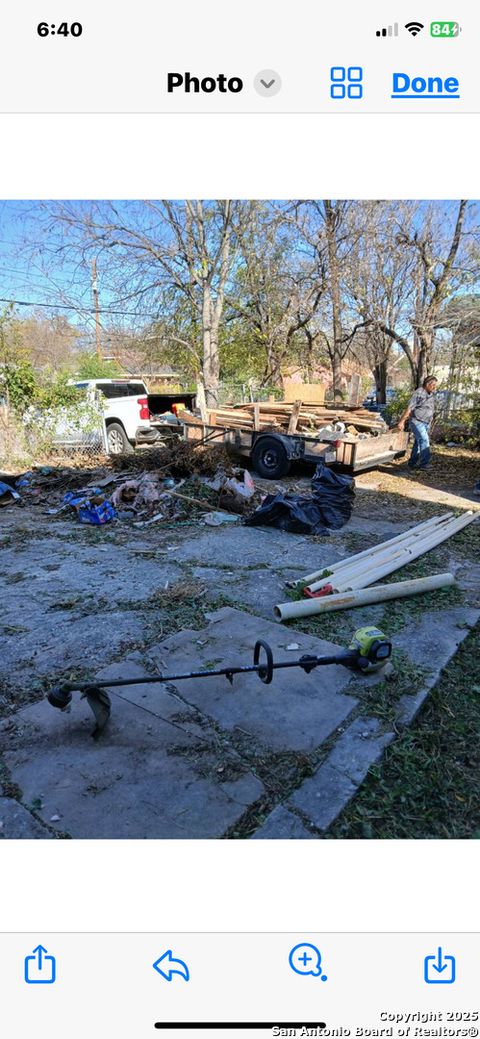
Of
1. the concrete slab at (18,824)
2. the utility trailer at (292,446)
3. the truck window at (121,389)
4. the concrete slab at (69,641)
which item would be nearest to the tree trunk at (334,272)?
the truck window at (121,389)

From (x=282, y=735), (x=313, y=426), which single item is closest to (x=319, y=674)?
(x=282, y=735)

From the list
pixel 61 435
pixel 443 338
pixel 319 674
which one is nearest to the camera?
pixel 319 674

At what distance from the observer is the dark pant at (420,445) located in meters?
9.83

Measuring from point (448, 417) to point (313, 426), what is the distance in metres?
5.43

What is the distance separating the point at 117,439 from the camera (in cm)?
1115

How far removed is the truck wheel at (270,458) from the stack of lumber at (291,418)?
0.28m

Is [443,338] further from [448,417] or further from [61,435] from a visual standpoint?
[61,435]

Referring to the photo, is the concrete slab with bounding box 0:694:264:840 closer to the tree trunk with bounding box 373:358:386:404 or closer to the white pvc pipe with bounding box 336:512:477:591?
the white pvc pipe with bounding box 336:512:477:591

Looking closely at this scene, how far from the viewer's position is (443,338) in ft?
45.4
